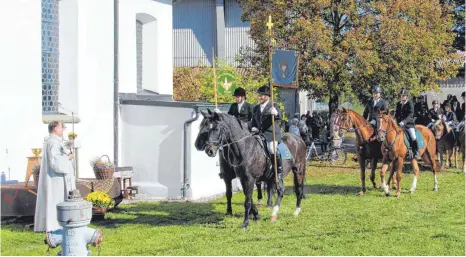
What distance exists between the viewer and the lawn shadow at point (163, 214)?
13.2 metres

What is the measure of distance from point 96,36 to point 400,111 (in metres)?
8.62

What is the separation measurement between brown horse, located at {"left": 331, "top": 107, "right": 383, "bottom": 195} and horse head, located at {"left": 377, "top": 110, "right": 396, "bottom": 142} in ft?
2.04

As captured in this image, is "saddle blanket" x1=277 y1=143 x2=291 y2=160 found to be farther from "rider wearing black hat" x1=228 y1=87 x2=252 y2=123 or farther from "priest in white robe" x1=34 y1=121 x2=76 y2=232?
"priest in white robe" x1=34 y1=121 x2=76 y2=232

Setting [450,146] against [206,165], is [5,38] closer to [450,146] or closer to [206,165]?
[206,165]

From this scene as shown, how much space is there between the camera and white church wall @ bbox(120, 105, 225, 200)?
56.0ft

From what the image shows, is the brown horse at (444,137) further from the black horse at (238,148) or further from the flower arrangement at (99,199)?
the flower arrangement at (99,199)

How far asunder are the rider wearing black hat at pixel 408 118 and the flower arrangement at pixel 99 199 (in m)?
8.50

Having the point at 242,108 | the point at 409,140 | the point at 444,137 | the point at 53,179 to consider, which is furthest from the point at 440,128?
the point at 53,179

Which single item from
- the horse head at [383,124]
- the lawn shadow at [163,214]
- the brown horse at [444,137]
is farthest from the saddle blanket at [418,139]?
the brown horse at [444,137]

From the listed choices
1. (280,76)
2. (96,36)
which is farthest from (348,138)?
(96,36)

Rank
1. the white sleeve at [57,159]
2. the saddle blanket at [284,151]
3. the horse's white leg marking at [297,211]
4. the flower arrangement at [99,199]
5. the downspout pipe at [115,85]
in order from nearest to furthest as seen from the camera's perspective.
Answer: the white sleeve at [57,159] → the flower arrangement at [99,199] → the saddle blanket at [284,151] → the horse's white leg marking at [297,211] → the downspout pipe at [115,85]

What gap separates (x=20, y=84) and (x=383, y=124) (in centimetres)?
877

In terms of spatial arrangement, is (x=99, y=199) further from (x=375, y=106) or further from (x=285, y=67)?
(x=285, y=67)

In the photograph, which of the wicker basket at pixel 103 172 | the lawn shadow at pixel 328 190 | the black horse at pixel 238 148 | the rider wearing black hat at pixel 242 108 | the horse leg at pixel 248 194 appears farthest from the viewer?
the lawn shadow at pixel 328 190
